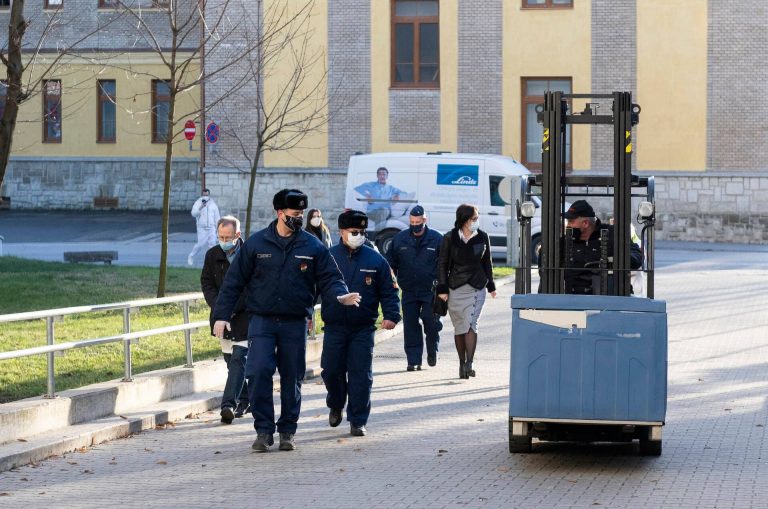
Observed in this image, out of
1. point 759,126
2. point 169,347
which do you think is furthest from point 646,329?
point 759,126

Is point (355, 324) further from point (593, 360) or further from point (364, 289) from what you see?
point (593, 360)

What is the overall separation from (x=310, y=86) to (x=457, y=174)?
859 centimetres

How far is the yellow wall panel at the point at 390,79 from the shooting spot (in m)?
37.4

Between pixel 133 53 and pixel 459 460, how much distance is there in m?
35.7

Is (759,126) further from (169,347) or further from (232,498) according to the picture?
(232,498)

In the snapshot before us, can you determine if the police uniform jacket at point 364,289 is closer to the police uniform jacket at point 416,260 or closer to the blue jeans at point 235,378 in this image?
the blue jeans at point 235,378

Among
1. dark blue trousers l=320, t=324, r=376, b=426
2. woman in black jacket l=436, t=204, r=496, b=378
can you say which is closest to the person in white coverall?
woman in black jacket l=436, t=204, r=496, b=378

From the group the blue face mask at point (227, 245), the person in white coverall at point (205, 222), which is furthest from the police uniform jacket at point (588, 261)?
the person in white coverall at point (205, 222)

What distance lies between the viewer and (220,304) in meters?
10.2

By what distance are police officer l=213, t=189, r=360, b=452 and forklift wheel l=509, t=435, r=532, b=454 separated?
1485mm

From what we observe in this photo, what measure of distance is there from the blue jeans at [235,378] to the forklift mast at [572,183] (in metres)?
2.66

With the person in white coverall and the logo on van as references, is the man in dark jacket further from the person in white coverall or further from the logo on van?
the logo on van

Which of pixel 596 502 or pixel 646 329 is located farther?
pixel 646 329

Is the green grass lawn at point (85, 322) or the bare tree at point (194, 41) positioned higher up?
the bare tree at point (194, 41)
